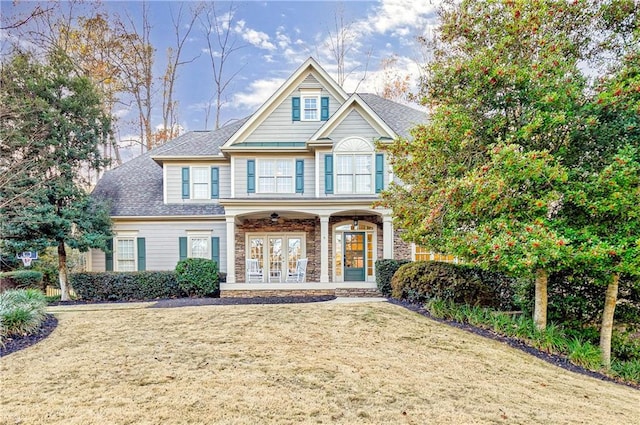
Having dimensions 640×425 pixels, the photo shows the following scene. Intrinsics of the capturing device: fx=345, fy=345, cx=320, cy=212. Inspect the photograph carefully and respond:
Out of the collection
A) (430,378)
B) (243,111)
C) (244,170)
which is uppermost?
(243,111)

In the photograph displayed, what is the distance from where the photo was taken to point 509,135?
6375 millimetres

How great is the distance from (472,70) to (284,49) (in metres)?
14.5

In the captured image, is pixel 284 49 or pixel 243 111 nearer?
pixel 284 49

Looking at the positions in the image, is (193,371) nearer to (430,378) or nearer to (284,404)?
(284,404)

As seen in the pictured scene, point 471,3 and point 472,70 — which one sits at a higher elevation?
point 471,3

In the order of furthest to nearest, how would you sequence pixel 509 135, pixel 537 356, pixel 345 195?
pixel 345 195
pixel 509 135
pixel 537 356

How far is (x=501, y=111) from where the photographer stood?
6734 millimetres

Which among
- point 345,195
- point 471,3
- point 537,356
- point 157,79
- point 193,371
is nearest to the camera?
point 193,371

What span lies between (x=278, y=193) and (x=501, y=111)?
27.2 ft

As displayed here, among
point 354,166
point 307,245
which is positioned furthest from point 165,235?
point 354,166

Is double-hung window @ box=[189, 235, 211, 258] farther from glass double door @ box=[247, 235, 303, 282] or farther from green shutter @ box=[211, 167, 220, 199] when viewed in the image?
green shutter @ box=[211, 167, 220, 199]

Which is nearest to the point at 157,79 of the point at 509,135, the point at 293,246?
the point at 293,246

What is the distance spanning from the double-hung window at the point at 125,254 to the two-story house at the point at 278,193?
38 mm

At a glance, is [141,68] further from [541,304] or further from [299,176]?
[541,304]
